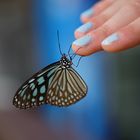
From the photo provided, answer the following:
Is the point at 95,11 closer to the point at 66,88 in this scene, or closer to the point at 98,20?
the point at 98,20

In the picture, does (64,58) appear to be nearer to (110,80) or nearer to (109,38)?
(109,38)

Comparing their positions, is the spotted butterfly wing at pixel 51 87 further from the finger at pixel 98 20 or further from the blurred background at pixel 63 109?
the blurred background at pixel 63 109

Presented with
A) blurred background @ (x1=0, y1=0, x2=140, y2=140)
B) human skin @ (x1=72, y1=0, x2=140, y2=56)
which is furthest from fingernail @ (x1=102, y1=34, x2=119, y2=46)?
blurred background @ (x1=0, y1=0, x2=140, y2=140)

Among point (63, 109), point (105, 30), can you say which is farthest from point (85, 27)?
point (63, 109)

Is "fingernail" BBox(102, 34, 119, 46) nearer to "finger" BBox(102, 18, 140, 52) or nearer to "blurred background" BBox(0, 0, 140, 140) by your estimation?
"finger" BBox(102, 18, 140, 52)

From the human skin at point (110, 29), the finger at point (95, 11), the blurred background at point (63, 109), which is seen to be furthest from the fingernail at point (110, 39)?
the blurred background at point (63, 109)

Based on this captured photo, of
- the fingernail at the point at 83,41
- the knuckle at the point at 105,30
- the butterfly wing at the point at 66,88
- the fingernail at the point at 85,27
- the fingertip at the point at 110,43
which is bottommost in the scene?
the butterfly wing at the point at 66,88
